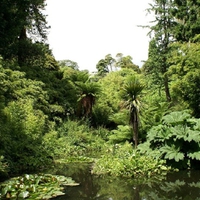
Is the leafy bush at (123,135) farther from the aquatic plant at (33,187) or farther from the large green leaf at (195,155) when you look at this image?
the aquatic plant at (33,187)

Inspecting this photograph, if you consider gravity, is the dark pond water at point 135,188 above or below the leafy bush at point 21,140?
below

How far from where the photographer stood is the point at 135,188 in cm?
Answer: 698

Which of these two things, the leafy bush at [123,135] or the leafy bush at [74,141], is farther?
the leafy bush at [123,135]

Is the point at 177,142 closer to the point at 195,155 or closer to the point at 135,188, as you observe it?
the point at 195,155

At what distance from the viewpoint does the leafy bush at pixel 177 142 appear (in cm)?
845

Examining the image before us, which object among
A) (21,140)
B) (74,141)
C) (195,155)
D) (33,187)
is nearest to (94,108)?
(74,141)

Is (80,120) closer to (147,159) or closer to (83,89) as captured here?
(83,89)

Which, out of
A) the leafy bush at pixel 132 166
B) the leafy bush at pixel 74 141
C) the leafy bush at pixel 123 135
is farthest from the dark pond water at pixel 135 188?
the leafy bush at pixel 123 135

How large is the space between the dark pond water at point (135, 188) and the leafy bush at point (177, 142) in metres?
0.52

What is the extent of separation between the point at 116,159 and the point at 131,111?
8.37 feet

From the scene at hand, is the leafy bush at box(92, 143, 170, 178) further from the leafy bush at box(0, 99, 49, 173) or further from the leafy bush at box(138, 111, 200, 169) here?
the leafy bush at box(0, 99, 49, 173)

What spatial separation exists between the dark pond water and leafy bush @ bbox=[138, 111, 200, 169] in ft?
1.70

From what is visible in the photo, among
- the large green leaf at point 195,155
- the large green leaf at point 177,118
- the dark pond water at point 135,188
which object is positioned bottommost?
the dark pond water at point 135,188

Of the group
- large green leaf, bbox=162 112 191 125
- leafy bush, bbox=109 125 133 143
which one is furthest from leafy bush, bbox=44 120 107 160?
large green leaf, bbox=162 112 191 125
